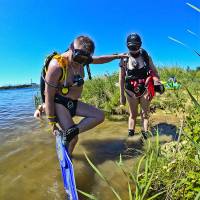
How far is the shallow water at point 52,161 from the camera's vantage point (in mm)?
3371

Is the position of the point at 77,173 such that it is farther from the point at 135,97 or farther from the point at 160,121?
the point at 160,121

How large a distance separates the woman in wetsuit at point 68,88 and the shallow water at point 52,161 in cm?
48

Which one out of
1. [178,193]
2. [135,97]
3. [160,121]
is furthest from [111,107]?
[178,193]

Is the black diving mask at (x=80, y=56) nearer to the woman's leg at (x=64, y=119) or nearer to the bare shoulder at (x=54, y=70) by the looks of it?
the bare shoulder at (x=54, y=70)

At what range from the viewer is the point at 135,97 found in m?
5.25

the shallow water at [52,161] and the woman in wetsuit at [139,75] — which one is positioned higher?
the woman in wetsuit at [139,75]

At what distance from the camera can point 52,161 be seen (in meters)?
4.40

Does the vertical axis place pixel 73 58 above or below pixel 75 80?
above

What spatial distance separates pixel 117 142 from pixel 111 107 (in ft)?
7.71

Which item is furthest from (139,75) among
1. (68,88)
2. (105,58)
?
(68,88)

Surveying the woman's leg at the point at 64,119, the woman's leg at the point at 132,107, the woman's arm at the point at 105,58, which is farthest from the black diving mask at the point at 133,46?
the woman's leg at the point at 64,119

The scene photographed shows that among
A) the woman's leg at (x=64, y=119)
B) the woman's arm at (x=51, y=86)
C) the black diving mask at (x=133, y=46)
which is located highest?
the black diving mask at (x=133, y=46)

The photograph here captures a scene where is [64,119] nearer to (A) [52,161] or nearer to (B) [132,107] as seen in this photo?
(A) [52,161]

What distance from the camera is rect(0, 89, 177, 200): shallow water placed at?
3.37 m
